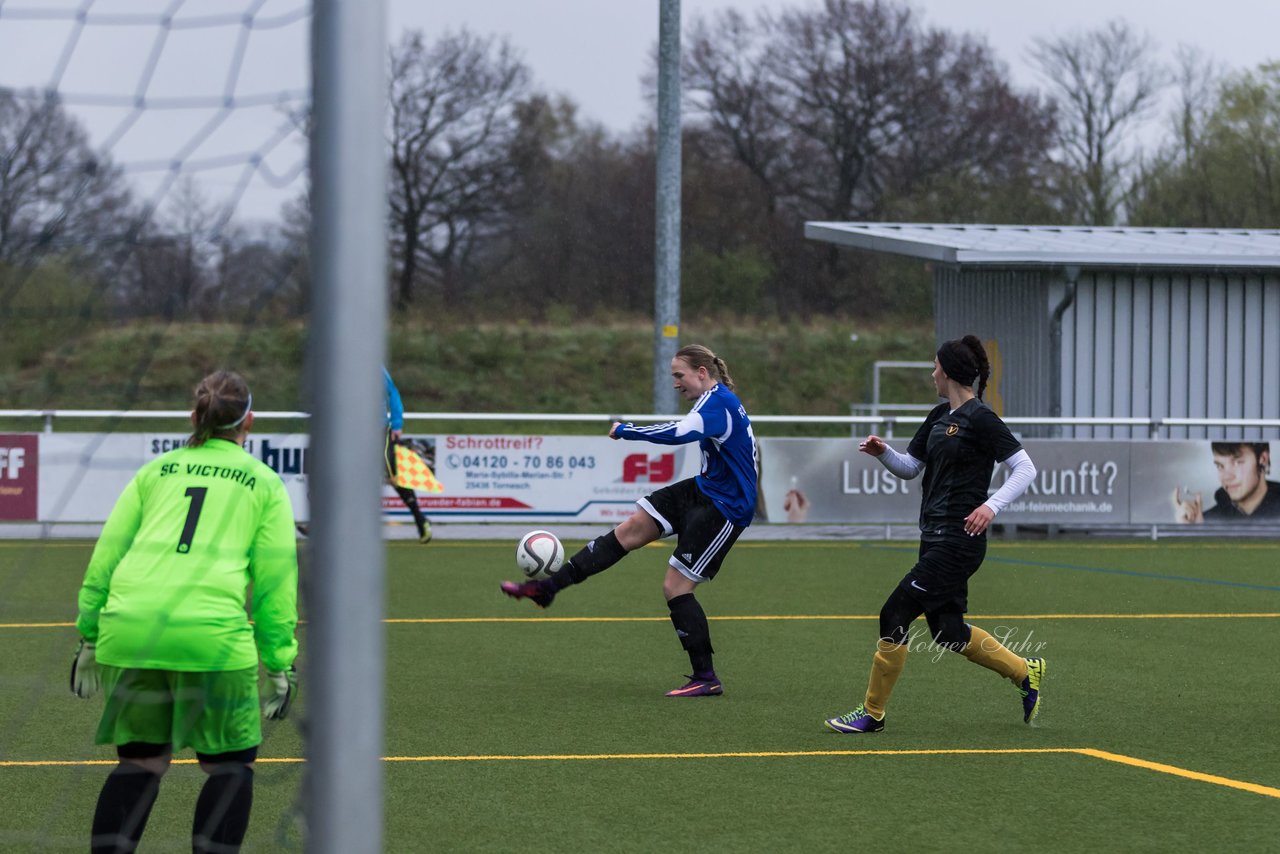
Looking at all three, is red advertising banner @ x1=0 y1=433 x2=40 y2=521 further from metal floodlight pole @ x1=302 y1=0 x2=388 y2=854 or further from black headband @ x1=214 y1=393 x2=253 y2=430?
metal floodlight pole @ x1=302 y1=0 x2=388 y2=854

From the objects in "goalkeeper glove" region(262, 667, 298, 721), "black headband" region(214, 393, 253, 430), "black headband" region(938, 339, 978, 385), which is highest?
"black headband" region(938, 339, 978, 385)

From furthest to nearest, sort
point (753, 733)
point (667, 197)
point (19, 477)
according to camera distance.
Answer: point (667, 197) → point (19, 477) → point (753, 733)

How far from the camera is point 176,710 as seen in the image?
15.1 feet

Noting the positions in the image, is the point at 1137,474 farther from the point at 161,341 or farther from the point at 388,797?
the point at 161,341

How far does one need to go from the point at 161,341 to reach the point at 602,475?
43.2 feet

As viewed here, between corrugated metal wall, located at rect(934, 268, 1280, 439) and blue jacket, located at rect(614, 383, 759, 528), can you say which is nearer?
blue jacket, located at rect(614, 383, 759, 528)

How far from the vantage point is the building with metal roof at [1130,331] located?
66.9 feet

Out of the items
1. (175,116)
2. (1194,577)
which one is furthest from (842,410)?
(175,116)

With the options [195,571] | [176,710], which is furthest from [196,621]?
[176,710]

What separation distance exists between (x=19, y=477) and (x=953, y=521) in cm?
1131

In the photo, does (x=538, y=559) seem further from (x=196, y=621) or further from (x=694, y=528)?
(x=196, y=621)

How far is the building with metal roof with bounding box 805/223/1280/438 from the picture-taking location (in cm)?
2039

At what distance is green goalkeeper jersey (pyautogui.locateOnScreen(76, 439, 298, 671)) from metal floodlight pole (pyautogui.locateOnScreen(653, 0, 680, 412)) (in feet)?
48.4

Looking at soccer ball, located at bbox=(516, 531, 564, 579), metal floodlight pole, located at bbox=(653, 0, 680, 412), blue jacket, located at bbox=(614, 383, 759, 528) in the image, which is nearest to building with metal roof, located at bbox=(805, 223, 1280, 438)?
metal floodlight pole, located at bbox=(653, 0, 680, 412)
